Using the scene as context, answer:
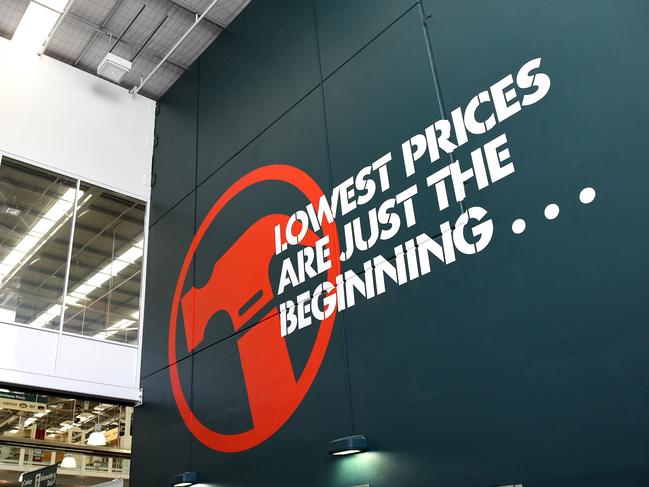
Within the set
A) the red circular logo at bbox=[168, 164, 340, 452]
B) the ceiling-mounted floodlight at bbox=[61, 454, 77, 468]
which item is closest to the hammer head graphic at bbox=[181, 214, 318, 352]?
the red circular logo at bbox=[168, 164, 340, 452]

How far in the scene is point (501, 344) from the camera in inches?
166

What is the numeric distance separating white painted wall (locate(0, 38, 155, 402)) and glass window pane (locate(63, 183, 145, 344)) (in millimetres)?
192

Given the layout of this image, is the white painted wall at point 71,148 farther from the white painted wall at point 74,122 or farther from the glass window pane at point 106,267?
the glass window pane at point 106,267

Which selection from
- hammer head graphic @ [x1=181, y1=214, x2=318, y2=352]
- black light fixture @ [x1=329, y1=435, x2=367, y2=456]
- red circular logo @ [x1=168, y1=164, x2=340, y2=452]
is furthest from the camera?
hammer head graphic @ [x1=181, y1=214, x2=318, y2=352]

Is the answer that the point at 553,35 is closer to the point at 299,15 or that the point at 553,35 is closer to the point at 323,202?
the point at 323,202

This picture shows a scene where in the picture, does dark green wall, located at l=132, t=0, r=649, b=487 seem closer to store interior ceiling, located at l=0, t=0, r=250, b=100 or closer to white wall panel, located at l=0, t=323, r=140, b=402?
white wall panel, located at l=0, t=323, r=140, b=402

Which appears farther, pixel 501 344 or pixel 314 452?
pixel 314 452

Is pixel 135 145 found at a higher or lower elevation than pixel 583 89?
higher

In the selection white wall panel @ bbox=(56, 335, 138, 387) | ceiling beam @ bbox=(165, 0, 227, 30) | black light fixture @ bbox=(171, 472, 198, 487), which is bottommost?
black light fixture @ bbox=(171, 472, 198, 487)

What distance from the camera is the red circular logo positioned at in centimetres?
588

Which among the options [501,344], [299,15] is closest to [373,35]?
[299,15]

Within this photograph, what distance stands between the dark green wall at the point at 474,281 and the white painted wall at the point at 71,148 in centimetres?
151

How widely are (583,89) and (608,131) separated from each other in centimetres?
38

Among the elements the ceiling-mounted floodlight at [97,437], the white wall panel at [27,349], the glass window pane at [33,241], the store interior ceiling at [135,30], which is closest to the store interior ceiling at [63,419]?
the ceiling-mounted floodlight at [97,437]
